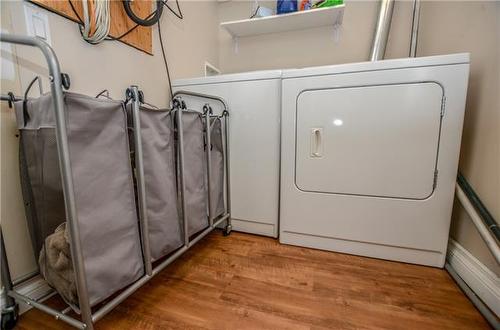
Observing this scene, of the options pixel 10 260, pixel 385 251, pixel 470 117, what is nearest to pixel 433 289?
pixel 385 251

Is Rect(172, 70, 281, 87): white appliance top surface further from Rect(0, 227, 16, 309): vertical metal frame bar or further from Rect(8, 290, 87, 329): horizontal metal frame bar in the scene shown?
Rect(8, 290, 87, 329): horizontal metal frame bar

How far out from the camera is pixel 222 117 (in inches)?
59.9

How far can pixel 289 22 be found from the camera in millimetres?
1939

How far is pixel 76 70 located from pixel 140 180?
0.67 meters

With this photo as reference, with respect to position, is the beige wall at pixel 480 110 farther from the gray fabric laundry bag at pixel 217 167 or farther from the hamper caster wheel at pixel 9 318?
the hamper caster wheel at pixel 9 318

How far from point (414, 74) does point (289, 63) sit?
1242 millimetres

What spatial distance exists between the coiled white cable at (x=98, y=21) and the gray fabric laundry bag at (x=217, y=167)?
2.27 feet

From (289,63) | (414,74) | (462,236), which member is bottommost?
(462,236)

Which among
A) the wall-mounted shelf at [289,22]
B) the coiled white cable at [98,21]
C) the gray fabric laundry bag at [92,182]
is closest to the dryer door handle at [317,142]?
the gray fabric laundry bag at [92,182]

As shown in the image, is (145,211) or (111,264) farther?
(145,211)

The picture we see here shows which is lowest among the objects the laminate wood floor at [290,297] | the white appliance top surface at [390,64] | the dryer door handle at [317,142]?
the laminate wood floor at [290,297]

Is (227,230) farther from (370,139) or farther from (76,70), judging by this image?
(76,70)

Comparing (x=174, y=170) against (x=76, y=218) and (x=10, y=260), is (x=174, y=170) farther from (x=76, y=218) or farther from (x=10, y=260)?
(x=10, y=260)

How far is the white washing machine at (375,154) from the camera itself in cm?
114
